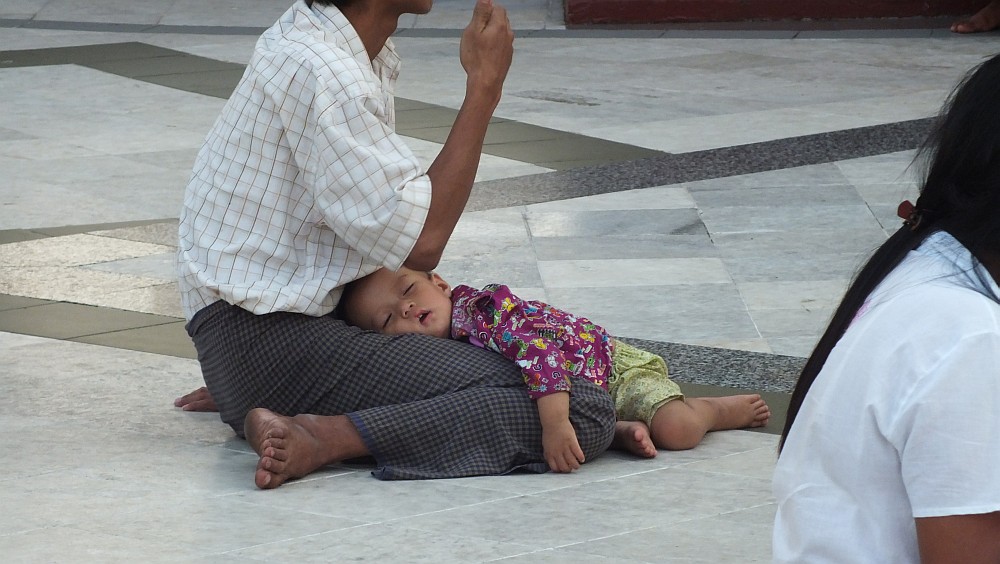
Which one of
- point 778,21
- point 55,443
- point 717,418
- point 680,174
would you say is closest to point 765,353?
point 717,418

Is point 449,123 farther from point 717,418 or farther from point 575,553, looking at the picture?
point 575,553

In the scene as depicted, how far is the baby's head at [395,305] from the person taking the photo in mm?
3666

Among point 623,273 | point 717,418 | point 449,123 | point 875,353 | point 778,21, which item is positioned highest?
point 875,353

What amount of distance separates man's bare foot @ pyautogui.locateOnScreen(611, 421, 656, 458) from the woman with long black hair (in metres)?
1.94

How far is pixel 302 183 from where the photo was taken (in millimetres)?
3510

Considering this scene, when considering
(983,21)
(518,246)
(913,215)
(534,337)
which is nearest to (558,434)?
(534,337)

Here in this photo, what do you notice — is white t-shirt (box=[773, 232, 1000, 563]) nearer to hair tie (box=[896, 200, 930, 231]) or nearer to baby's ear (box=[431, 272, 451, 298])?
hair tie (box=[896, 200, 930, 231])

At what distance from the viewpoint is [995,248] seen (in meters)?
1.62

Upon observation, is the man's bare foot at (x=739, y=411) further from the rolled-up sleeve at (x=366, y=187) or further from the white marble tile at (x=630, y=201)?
the white marble tile at (x=630, y=201)

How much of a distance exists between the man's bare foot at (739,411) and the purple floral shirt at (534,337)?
36 centimetres

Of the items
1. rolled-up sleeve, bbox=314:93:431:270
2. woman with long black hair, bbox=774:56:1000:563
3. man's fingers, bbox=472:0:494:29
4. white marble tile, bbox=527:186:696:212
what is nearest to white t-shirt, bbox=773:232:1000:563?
woman with long black hair, bbox=774:56:1000:563

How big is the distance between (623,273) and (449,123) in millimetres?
3352

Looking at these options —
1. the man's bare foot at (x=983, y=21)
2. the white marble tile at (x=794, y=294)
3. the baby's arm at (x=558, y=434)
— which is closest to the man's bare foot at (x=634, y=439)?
the baby's arm at (x=558, y=434)

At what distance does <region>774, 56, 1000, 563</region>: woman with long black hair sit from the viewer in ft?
4.98
